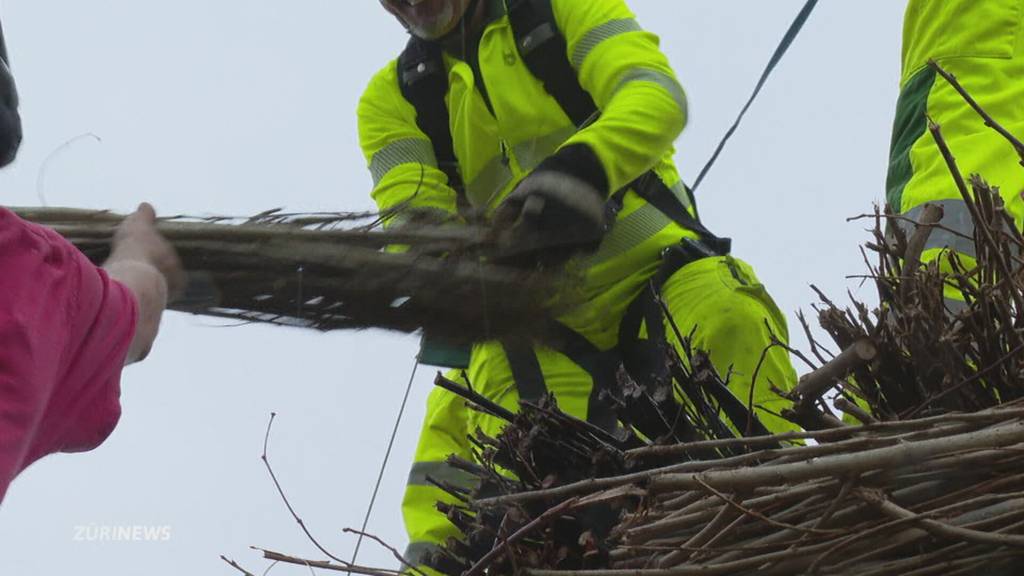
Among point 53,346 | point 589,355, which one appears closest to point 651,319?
point 589,355

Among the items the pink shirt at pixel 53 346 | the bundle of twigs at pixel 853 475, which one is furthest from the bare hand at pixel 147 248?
the bundle of twigs at pixel 853 475

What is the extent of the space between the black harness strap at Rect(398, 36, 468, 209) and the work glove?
39 centimetres

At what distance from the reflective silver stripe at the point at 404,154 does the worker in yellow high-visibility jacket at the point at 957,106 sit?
2.54 feet

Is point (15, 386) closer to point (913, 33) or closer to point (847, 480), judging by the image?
point (847, 480)

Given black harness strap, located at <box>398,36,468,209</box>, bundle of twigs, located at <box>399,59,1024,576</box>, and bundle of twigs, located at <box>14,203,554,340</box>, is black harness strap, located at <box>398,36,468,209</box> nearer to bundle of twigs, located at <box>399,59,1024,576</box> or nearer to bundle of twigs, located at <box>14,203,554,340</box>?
bundle of twigs, located at <box>14,203,554,340</box>

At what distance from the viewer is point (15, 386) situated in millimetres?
1346

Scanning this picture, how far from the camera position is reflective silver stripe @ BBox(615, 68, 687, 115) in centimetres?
252

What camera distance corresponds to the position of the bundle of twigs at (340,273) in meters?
2.05

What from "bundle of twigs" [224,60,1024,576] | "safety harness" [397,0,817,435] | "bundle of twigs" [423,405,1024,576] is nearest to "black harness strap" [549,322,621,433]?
"safety harness" [397,0,817,435]

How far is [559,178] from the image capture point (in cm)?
234

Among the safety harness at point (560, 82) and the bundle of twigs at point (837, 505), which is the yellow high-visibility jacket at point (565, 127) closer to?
the safety harness at point (560, 82)

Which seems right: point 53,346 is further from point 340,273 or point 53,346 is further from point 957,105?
point 957,105

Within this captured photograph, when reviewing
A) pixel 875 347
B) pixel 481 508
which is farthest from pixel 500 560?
pixel 875 347

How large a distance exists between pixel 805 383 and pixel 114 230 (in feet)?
2.70
